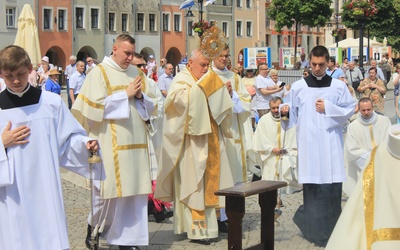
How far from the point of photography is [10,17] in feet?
175

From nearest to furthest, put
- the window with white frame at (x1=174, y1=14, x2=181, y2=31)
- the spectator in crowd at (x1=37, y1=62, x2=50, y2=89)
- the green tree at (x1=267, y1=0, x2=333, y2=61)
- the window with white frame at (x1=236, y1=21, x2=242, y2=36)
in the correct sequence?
the spectator in crowd at (x1=37, y1=62, x2=50, y2=89) < the green tree at (x1=267, y1=0, x2=333, y2=61) < the window with white frame at (x1=174, y1=14, x2=181, y2=31) < the window with white frame at (x1=236, y1=21, x2=242, y2=36)

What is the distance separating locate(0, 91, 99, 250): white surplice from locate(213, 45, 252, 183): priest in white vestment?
12.6ft

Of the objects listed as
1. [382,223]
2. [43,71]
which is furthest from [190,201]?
[43,71]

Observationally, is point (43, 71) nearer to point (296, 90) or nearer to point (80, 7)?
point (296, 90)

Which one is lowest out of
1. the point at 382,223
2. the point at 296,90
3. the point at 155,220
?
the point at 155,220

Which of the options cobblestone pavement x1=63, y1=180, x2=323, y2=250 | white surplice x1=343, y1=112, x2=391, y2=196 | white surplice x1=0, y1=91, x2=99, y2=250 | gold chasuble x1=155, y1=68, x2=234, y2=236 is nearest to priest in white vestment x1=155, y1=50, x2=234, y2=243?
gold chasuble x1=155, y1=68, x2=234, y2=236

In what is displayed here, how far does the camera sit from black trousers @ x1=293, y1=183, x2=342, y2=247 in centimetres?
923

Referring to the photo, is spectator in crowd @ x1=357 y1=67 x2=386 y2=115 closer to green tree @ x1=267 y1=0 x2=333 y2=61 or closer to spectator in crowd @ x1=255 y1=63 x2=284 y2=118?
spectator in crowd @ x1=255 y1=63 x2=284 y2=118

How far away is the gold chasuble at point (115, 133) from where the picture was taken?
8.41 meters

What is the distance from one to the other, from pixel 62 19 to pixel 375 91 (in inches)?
1669

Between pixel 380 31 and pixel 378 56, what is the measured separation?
16.4 meters

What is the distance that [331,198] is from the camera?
929cm

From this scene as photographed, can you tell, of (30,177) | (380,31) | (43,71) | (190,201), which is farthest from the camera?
(380,31)

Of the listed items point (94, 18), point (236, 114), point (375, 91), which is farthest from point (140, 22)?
point (236, 114)
